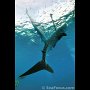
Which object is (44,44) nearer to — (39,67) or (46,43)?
(46,43)

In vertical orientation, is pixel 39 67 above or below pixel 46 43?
below

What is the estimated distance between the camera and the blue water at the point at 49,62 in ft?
19.9

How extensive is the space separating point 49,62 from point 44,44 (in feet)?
0.60

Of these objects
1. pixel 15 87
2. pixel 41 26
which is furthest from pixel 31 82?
pixel 41 26

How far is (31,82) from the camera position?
20.0ft

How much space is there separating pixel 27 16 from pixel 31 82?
0.64 m

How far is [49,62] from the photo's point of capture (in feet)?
20.0

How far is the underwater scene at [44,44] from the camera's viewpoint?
6.07m

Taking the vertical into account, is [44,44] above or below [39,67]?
above

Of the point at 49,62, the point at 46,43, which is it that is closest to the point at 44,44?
the point at 46,43

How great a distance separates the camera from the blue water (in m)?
6.06

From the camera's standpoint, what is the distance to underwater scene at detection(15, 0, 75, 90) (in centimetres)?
607

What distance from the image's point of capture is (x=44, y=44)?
20.1ft
